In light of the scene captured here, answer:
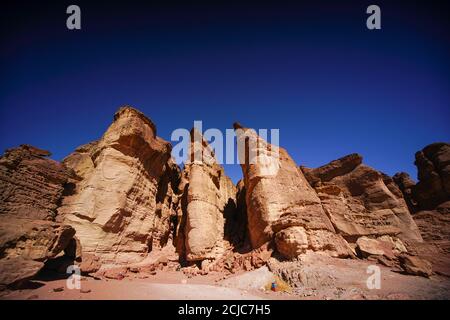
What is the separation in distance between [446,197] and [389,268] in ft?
63.1

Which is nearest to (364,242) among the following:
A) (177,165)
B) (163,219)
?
(163,219)

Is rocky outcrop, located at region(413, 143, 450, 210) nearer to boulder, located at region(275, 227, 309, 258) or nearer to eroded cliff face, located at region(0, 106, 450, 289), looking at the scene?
eroded cliff face, located at region(0, 106, 450, 289)

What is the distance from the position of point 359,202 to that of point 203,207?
1544cm

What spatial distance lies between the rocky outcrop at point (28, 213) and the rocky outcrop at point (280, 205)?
451 inches

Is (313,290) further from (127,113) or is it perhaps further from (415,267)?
(127,113)

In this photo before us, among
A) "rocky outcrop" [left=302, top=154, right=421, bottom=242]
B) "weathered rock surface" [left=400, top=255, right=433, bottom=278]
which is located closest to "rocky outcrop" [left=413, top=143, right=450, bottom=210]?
"rocky outcrop" [left=302, top=154, right=421, bottom=242]

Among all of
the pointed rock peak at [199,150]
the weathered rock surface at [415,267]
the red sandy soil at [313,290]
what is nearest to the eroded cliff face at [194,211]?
the weathered rock surface at [415,267]

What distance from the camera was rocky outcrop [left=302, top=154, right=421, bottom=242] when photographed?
18.2m

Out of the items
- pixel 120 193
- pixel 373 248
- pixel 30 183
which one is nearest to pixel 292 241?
pixel 373 248

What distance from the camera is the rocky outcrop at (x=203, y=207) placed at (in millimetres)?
16578

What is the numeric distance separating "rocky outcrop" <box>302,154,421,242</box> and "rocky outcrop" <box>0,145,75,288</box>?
18982 millimetres

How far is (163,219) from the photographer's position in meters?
19.0

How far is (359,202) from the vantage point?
817 inches

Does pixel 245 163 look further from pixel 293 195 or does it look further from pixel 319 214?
pixel 319 214
